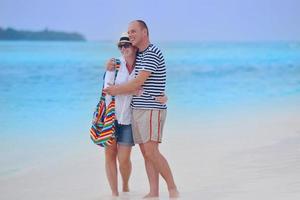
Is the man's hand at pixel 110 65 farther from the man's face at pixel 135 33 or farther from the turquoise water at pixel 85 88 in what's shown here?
the turquoise water at pixel 85 88

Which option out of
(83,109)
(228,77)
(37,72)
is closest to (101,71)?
(37,72)

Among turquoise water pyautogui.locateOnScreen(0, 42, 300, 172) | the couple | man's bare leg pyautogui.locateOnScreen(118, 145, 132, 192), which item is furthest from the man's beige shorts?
turquoise water pyautogui.locateOnScreen(0, 42, 300, 172)

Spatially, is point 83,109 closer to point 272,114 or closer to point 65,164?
point 272,114

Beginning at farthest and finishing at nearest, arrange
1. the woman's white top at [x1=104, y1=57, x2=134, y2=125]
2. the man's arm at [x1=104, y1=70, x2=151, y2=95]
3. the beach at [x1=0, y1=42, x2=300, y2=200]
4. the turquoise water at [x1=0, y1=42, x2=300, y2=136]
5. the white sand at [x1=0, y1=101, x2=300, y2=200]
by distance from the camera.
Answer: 1. the turquoise water at [x1=0, y1=42, x2=300, y2=136]
2. the beach at [x1=0, y1=42, x2=300, y2=200]
3. the white sand at [x1=0, y1=101, x2=300, y2=200]
4. the woman's white top at [x1=104, y1=57, x2=134, y2=125]
5. the man's arm at [x1=104, y1=70, x2=151, y2=95]

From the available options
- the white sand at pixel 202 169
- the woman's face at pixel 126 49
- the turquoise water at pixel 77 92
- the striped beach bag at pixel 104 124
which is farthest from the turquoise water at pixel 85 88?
the woman's face at pixel 126 49

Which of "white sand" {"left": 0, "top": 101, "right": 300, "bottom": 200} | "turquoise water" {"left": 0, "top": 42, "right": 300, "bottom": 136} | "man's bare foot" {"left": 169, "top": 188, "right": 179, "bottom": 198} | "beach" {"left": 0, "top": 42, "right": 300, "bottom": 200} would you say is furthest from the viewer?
"turquoise water" {"left": 0, "top": 42, "right": 300, "bottom": 136}

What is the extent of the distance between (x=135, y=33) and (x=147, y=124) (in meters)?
0.42

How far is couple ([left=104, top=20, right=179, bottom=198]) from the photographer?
3.60 meters

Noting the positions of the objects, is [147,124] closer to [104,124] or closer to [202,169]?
[104,124]

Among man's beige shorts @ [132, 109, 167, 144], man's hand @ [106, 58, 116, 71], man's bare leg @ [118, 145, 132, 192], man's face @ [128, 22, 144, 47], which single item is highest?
man's face @ [128, 22, 144, 47]

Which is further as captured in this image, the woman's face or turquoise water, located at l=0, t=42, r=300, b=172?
turquoise water, located at l=0, t=42, r=300, b=172

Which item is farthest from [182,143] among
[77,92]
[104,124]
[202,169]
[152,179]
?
[77,92]

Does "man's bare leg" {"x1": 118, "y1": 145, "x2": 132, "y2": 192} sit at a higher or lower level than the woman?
lower

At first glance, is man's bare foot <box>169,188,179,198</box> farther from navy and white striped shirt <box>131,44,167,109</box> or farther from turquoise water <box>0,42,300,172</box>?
turquoise water <box>0,42,300,172</box>
